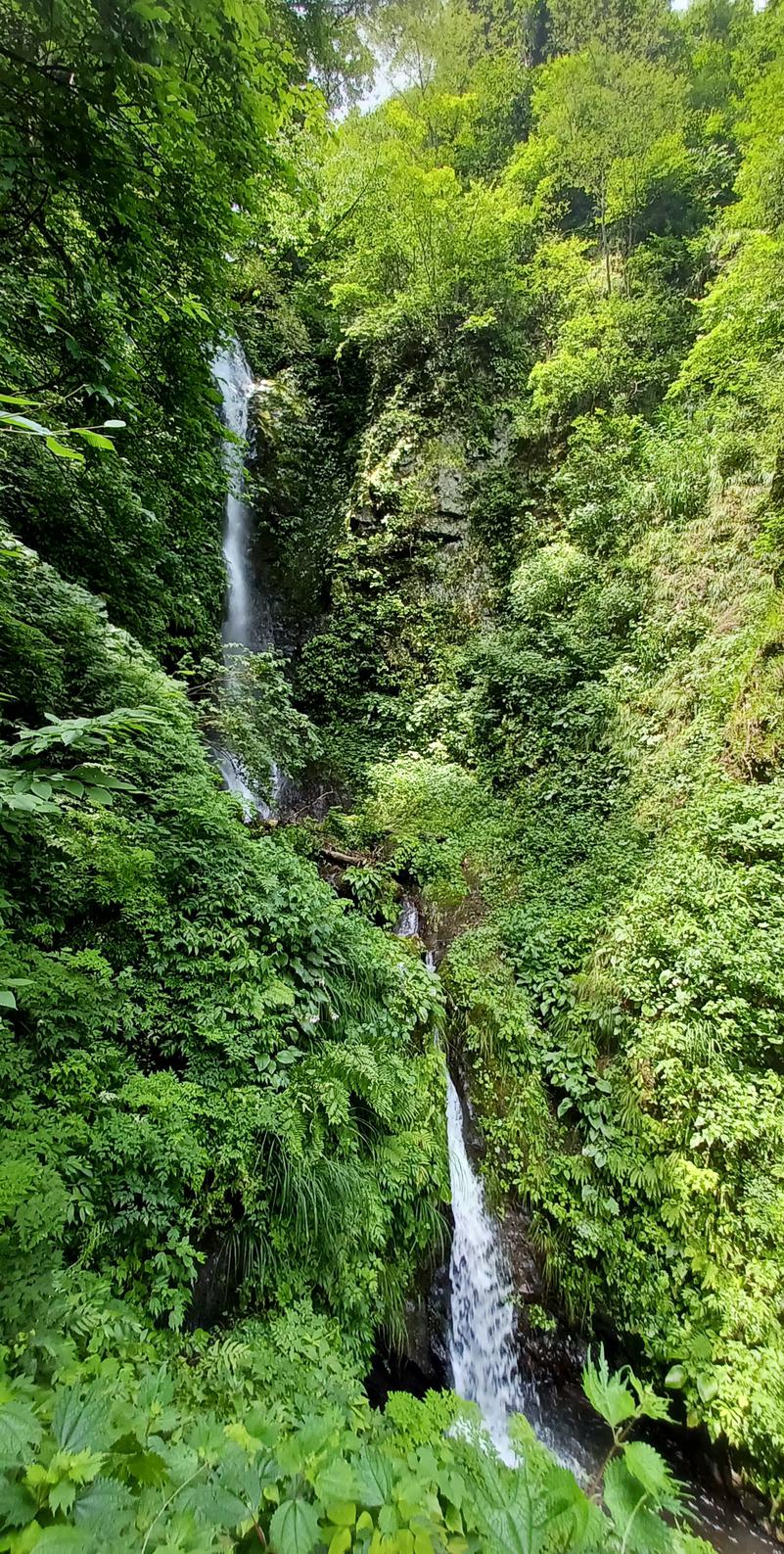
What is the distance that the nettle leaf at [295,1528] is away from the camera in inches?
37.8

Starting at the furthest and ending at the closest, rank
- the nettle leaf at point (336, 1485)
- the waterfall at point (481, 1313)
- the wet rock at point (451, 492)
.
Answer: the wet rock at point (451, 492)
the waterfall at point (481, 1313)
the nettle leaf at point (336, 1485)

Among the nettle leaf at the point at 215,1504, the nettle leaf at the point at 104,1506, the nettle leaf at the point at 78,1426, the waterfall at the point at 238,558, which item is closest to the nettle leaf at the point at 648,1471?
the nettle leaf at the point at 215,1504

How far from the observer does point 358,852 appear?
7.04 meters

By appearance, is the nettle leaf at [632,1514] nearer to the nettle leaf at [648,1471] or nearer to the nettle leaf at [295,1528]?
the nettle leaf at [648,1471]

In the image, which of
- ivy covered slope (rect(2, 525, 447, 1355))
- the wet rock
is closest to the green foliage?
ivy covered slope (rect(2, 525, 447, 1355))

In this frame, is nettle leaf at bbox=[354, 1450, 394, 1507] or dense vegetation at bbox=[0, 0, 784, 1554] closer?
nettle leaf at bbox=[354, 1450, 394, 1507]

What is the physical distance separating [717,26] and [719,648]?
56.9 ft

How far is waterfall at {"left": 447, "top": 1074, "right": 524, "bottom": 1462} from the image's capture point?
12.5ft

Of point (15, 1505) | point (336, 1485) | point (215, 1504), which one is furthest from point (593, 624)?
point (15, 1505)

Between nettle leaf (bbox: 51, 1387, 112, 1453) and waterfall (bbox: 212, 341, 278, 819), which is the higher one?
waterfall (bbox: 212, 341, 278, 819)

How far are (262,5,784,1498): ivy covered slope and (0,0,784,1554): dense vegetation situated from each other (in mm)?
49

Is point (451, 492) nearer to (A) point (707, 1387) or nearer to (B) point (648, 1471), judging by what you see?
(A) point (707, 1387)

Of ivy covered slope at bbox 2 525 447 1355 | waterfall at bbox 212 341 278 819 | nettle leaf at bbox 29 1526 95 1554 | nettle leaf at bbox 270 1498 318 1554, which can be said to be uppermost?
waterfall at bbox 212 341 278 819

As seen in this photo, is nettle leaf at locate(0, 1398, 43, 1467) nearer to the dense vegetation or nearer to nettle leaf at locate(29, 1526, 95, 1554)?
the dense vegetation
